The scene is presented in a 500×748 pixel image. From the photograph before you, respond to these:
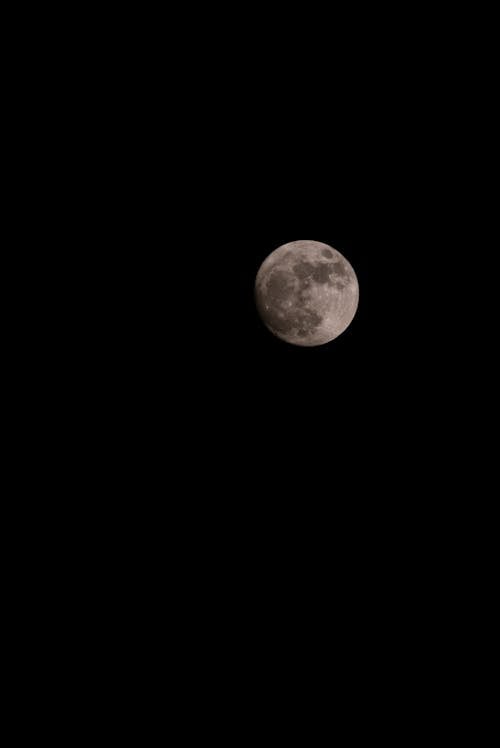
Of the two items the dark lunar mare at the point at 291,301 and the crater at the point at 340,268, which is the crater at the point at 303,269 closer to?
the dark lunar mare at the point at 291,301

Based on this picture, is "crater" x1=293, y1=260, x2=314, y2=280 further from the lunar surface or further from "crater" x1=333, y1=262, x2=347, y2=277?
"crater" x1=333, y1=262, x2=347, y2=277

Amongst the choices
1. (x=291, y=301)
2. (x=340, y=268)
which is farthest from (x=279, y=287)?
(x=340, y=268)

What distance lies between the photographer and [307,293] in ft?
10.9

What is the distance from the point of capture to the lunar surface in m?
3.34

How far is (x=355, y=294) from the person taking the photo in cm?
357

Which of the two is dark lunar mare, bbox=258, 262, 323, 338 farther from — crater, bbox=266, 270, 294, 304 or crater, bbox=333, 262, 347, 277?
crater, bbox=333, 262, 347, 277

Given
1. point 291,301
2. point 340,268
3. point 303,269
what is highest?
point 340,268

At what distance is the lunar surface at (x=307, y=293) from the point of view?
334cm

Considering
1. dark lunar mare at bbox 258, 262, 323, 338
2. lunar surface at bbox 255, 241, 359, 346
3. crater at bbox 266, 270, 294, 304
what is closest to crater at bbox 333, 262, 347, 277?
lunar surface at bbox 255, 241, 359, 346

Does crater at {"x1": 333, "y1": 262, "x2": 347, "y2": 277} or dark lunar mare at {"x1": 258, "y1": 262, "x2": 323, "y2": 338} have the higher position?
crater at {"x1": 333, "y1": 262, "x2": 347, "y2": 277}

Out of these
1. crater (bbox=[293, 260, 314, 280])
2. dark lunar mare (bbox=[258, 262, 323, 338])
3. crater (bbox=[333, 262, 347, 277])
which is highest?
crater (bbox=[333, 262, 347, 277])

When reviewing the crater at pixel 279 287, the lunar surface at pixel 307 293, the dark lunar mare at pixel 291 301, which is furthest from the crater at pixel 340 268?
the crater at pixel 279 287

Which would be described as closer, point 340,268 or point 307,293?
point 307,293

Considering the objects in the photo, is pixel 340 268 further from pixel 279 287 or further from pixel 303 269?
pixel 279 287
